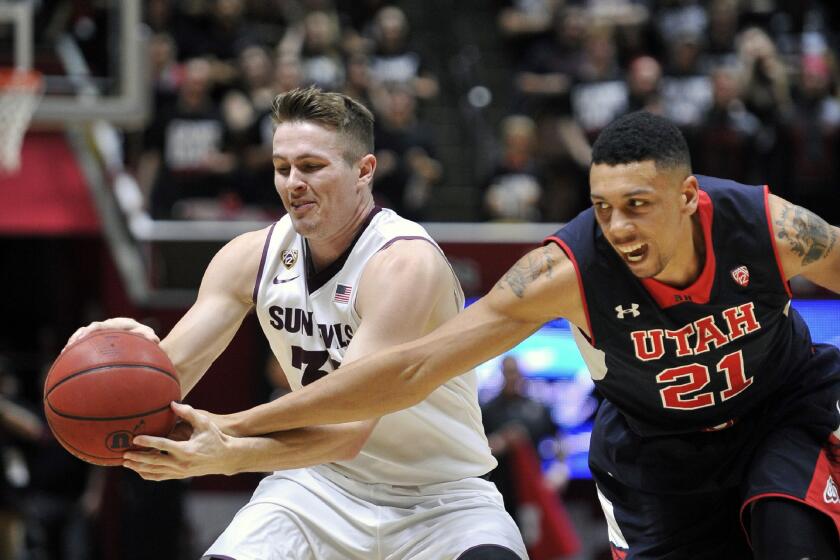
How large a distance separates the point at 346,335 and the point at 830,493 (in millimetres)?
1755

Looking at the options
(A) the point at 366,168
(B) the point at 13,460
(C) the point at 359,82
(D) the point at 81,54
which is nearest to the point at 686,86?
(C) the point at 359,82

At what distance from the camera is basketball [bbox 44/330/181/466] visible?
13.6ft

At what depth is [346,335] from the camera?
15.5 ft

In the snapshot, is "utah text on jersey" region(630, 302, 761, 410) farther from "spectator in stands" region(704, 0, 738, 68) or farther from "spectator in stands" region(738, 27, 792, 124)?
"spectator in stands" region(704, 0, 738, 68)

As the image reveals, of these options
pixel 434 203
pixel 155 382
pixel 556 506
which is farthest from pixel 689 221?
pixel 434 203

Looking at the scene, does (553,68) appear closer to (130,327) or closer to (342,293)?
(342,293)

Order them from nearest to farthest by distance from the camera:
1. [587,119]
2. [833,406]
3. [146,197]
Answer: [833,406], [146,197], [587,119]

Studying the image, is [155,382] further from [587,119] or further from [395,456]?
[587,119]

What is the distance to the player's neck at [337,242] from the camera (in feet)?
15.9

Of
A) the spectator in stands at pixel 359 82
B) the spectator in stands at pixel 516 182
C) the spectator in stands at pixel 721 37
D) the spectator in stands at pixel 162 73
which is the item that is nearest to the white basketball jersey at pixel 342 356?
the spectator in stands at pixel 516 182

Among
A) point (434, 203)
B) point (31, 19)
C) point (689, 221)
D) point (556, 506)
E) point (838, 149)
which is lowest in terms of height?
point (556, 506)

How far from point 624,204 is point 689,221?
308 millimetres

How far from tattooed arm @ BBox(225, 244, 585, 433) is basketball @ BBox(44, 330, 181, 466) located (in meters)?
0.25

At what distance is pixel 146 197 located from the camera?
1213 cm
